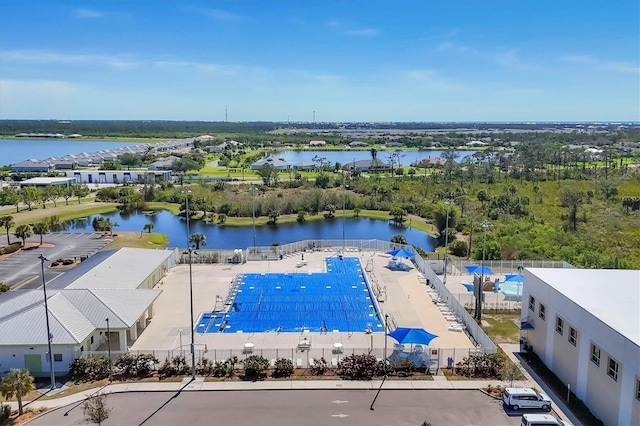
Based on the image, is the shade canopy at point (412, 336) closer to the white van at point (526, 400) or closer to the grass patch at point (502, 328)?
the white van at point (526, 400)

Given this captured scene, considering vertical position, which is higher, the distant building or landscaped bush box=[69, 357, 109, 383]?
the distant building

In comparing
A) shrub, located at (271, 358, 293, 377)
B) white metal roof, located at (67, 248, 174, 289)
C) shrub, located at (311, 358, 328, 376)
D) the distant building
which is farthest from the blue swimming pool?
the distant building

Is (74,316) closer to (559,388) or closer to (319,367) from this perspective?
(319,367)

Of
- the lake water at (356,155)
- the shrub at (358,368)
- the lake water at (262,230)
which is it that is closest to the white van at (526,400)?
the shrub at (358,368)

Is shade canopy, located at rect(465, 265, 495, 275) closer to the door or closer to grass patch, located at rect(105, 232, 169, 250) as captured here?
the door

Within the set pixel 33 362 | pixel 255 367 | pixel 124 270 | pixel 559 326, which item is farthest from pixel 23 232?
pixel 559 326

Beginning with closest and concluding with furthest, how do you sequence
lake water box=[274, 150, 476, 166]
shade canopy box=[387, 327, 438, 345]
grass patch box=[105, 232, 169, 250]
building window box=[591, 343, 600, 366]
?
1. building window box=[591, 343, 600, 366]
2. shade canopy box=[387, 327, 438, 345]
3. grass patch box=[105, 232, 169, 250]
4. lake water box=[274, 150, 476, 166]
